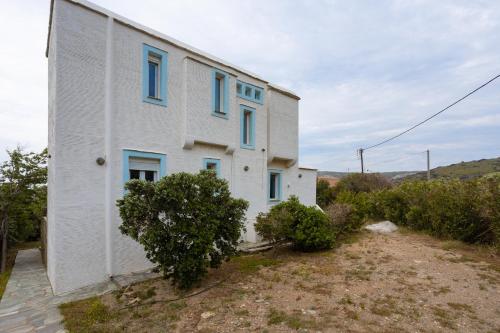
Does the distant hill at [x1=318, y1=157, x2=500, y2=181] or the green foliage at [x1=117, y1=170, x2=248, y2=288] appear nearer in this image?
the green foliage at [x1=117, y1=170, x2=248, y2=288]

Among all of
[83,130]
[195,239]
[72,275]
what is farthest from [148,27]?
[72,275]

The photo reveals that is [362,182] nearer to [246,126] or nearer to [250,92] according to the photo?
[246,126]

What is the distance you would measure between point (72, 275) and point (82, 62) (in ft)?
18.6

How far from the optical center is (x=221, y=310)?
208 inches

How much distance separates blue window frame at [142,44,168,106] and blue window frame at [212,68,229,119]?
6.84ft

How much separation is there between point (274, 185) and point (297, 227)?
4.49 metres

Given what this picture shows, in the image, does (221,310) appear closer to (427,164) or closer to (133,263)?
(133,263)

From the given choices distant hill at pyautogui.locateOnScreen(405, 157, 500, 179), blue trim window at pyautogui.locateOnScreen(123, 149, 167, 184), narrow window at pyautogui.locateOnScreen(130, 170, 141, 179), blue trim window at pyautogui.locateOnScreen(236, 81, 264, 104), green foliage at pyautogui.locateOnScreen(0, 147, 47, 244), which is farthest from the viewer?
distant hill at pyautogui.locateOnScreen(405, 157, 500, 179)

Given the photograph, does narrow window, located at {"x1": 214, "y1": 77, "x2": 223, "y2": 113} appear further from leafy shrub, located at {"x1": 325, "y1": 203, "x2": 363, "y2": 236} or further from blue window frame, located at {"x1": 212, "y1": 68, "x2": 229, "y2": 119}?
leafy shrub, located at {"x1": 325, "y1": 203, "x2": 363, "y2": 236}

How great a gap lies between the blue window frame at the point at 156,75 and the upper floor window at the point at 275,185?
22.4 ft

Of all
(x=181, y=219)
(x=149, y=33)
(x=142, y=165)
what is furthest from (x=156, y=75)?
(x=181, y=219)

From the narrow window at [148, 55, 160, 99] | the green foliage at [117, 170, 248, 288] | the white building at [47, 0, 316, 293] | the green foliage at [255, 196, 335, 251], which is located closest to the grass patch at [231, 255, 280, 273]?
the green foliage at [255, 196, 335, 251]

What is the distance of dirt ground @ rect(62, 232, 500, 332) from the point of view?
465cm

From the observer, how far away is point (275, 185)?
1364 cm
